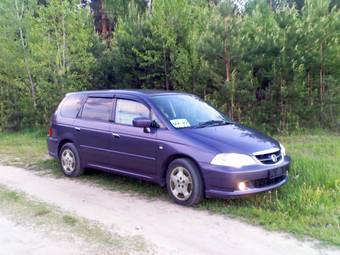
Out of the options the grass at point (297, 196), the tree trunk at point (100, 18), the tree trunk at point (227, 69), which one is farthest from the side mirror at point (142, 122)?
the tree trunk at point (100, 18)

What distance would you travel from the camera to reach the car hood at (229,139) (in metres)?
5.74

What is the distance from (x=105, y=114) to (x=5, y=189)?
226 cm

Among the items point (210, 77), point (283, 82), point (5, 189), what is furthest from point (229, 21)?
point (5, 189)

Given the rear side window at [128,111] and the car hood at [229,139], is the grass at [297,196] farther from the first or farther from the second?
the rear side window at [128,111]

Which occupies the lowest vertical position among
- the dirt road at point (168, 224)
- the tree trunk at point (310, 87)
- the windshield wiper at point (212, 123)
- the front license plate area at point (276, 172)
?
the dirt road at point (168, 224)

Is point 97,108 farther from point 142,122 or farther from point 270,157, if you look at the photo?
point 270,157

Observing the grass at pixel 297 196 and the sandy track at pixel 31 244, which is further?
the grass at pixel 297 196

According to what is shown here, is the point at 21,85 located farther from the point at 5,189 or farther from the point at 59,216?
the point at 59,216

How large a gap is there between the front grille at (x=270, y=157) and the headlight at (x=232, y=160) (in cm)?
18

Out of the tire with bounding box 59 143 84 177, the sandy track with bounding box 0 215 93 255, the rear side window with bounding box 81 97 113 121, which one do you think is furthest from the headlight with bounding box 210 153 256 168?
the tire with bounding box 59 143 84 177

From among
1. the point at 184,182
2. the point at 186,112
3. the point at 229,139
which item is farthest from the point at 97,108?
the point at 229,139

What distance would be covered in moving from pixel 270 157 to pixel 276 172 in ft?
0.78

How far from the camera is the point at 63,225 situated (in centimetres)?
524

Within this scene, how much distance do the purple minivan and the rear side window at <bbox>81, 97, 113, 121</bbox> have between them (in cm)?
2
